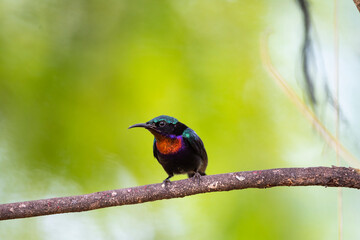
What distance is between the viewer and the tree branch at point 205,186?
78.4 inches

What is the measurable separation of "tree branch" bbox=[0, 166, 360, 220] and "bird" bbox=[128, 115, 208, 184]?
0.81 m

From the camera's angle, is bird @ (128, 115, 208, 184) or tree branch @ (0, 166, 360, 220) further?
bird @ (128, 115, 208, 184)

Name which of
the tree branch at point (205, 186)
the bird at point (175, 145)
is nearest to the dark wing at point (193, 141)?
the bird at point (175, 145)

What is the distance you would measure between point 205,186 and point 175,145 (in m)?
0.90

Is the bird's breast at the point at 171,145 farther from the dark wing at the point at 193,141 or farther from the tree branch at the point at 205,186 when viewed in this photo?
the tree branch at the point at 205,186

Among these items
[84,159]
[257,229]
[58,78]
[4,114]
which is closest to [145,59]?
[58,78]

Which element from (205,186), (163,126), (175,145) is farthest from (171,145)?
(205,186)

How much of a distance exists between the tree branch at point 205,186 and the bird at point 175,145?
2.65 feet

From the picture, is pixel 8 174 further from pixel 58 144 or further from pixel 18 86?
pixel 18 86

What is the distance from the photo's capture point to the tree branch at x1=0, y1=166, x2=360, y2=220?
1.99 metres

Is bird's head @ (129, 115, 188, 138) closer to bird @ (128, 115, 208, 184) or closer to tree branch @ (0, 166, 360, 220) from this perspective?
bird @ (128, 115, 208, 184)

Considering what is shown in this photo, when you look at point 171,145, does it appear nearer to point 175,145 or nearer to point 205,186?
point 175,145

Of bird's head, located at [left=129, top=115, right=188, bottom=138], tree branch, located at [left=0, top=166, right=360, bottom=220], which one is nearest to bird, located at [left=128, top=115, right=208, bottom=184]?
bird's head, located at [left=129, top=115, right=188, bottom=138]

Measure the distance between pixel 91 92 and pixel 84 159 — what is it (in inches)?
24.1
